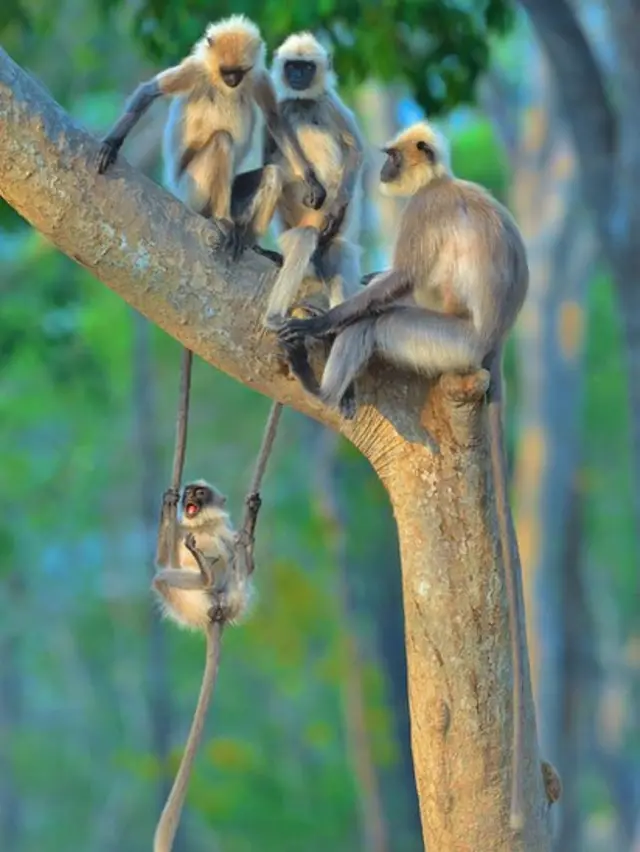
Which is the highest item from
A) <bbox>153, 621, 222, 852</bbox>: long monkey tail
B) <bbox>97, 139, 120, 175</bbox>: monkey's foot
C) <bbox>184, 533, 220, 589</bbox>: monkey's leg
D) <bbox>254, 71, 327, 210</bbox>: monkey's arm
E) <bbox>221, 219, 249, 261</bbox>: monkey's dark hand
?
<bbox>254, 71, 327, 210</bbox>: monkey's arm

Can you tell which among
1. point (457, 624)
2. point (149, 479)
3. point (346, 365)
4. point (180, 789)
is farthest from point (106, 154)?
point (149, 479)

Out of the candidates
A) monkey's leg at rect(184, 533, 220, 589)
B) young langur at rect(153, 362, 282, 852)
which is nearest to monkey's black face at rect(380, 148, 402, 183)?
young langur at rect(153, 362, 282, 852)

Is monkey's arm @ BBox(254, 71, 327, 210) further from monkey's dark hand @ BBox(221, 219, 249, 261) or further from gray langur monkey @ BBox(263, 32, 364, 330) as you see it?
monkey's dark hand @ BBox(221, 219, 249, 261)

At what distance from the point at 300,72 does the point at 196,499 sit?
1368mm

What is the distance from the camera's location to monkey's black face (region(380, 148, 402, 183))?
14.9ft

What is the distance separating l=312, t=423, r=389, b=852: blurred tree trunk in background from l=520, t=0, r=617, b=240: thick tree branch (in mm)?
5810

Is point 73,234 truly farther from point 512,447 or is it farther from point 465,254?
point 512,447

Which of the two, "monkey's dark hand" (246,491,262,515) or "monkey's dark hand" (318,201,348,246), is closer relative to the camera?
"monkey's dark hand" (246,491,262,515)

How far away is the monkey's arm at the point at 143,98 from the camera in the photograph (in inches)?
159

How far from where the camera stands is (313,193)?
4852 millimetres

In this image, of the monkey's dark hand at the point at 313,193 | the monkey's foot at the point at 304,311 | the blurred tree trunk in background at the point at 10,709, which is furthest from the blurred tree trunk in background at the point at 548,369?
the blurred tree trunk in background at the point at 10,709

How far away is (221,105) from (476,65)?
232 centimetres

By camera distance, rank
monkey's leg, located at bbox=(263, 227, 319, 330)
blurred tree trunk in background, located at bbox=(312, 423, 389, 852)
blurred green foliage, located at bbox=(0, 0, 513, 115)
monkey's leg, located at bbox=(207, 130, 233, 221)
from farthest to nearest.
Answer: blurred tree trunk in background, located at bbox=(312, 423, 389, 852), blurred green foliage, located at bbox=(0, 0, 513, 115), monkey's leg, located at bbox=(207, 130, 233, 221), monkey's leg, located at bbox=(263, 227, 319, 330)

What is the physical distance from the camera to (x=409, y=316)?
4102 mm
